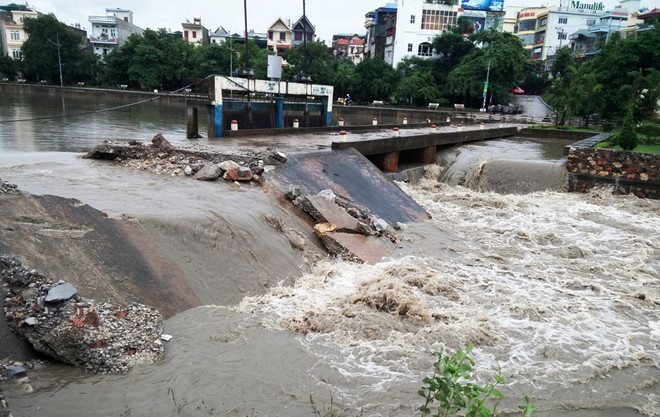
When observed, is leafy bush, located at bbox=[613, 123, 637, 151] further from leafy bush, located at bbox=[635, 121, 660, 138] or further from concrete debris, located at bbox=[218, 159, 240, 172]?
concrete debris, located at bbox=[218, 159, 240, 172]

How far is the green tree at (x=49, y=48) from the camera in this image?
201 feet

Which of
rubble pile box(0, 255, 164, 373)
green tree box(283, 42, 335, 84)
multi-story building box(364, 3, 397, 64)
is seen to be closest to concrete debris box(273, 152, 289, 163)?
rubble pile box(0, 255, 164, 373)

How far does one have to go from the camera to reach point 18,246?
5363 millimetres

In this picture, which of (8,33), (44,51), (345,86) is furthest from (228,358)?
(8,33)

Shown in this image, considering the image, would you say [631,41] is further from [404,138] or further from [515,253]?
[515,253]

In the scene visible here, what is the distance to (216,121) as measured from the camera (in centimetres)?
1697

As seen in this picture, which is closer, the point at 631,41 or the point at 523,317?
the point at 523,317

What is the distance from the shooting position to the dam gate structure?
16969mm

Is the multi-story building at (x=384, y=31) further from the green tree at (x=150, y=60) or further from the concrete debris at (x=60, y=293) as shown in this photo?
the concrete debris at (x=60, y=293)

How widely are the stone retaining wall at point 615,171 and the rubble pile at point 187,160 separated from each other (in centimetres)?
1119

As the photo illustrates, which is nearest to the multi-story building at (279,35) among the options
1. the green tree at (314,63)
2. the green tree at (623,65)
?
the green tree at (314,63)

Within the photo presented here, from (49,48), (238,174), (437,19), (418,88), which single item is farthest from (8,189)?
(49,48)

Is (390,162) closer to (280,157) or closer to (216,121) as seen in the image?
(280,157)

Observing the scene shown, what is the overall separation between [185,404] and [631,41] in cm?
4063
